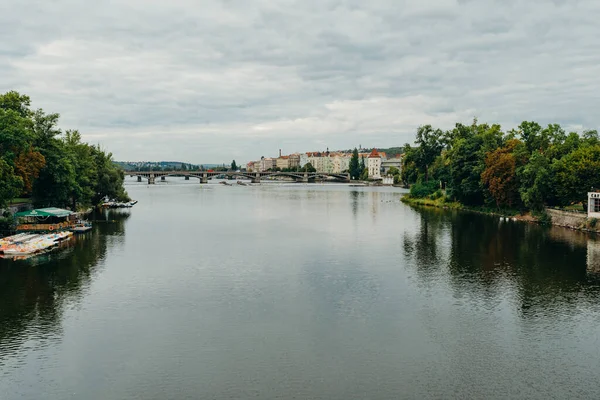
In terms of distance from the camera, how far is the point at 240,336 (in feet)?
86.4

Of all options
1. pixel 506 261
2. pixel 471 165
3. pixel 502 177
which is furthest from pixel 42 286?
pixel 471 165

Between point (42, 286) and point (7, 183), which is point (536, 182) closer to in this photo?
point (42, 286)

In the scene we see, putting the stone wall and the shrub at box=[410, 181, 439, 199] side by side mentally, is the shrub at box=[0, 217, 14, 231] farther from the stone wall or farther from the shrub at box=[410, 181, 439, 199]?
the shrub at box=[410, 181, 439, 199]

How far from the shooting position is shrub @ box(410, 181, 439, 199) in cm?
11075

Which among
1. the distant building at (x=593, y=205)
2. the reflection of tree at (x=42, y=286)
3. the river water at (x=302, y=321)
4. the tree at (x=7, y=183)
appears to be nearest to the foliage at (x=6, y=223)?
the tree at (x=7, y=183)

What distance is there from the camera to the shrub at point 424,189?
111 metres

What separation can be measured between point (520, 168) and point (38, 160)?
207 ft

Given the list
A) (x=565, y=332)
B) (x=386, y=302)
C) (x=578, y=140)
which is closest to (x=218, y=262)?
(x=386, y=302)

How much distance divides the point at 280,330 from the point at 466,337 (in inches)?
365

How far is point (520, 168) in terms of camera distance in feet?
250

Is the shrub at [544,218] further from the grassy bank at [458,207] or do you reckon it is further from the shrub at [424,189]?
the shrub at [424,189]

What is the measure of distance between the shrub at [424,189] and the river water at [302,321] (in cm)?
5625

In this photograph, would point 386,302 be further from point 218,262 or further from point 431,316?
point 218,262

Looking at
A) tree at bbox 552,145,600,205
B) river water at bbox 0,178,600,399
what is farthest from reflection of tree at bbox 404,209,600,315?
tree at bbox 552,145,600,205
